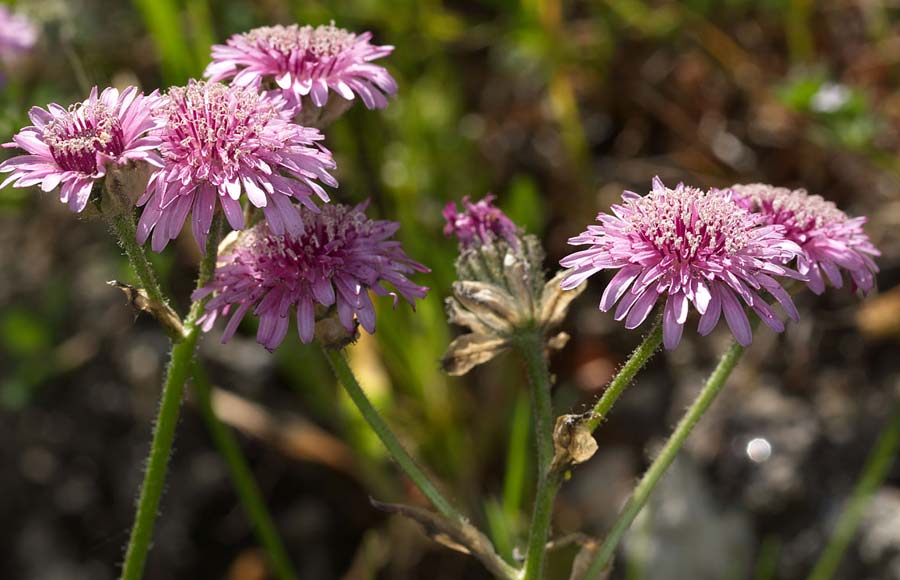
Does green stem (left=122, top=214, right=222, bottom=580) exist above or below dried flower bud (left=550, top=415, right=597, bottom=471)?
below

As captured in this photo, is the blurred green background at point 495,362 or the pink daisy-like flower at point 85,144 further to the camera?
the blurred green background at point 495,362

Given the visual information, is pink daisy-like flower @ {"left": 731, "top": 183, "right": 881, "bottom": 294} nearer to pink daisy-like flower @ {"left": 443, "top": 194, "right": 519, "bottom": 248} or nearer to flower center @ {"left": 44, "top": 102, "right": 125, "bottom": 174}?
pink daisy-like flower @ {"left": 443, "top": 194, "right": 519, "bottom": 248}

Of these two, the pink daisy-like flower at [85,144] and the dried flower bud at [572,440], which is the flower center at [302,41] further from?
the dried flower bud at [572,440]

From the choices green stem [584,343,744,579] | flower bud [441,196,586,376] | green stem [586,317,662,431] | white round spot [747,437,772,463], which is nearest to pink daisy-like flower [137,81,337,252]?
flower bud [441,196,586,376]

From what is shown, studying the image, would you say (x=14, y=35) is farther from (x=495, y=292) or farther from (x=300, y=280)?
(x=495, y=292)

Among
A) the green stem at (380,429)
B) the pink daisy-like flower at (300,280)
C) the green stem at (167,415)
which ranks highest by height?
the pink daisy-like flower at (300,280)

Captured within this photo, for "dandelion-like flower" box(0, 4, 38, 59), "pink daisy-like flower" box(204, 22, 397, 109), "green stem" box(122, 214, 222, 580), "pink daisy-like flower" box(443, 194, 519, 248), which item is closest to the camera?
"green stem" box(122, 214, 222, 580)

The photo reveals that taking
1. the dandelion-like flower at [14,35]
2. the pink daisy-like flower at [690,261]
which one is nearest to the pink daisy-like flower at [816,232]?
the pink daisy-like flower at [690,261]
